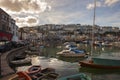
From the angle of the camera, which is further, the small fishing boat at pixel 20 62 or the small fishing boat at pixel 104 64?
the small fishing boat at pixel 20 62

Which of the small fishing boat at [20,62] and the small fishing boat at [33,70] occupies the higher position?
the small fishing boat at [33,70]

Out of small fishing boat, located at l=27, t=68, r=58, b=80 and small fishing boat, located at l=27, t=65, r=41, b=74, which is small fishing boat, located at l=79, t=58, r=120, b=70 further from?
small fishing boat, located at l=27, t=65, r=41, b=74

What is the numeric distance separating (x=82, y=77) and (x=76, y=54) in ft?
115

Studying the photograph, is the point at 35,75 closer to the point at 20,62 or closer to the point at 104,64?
the point at 104,64

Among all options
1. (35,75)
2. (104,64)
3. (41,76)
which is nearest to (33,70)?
(35,75)

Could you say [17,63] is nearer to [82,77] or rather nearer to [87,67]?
[87,67]

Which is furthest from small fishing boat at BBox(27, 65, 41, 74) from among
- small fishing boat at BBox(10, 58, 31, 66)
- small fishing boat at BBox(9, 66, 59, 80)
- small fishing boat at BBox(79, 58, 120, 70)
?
small fishing boat at BBox(10, 58, 31, 66)

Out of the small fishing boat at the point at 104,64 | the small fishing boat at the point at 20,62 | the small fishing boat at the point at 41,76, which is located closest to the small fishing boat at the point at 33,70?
the small fishing boat at the point at 41,76

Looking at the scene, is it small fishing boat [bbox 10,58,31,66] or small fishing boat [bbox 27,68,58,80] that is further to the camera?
small fishing boat [bbox 10,58,31,66]

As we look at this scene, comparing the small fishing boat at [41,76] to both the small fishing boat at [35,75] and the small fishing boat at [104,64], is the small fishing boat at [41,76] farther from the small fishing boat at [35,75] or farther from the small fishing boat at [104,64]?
the small fishing boat at [104,64]

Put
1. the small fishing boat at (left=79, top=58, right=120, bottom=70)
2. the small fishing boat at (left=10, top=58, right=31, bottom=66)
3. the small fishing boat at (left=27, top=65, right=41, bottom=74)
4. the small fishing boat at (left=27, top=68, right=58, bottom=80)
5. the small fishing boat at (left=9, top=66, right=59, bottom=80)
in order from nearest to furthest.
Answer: the small fishing boat at (left=9, top=66, right=59, bottom=80), the small fishing boat at (left=27, top=68, right=58, bottom=80), the small fishing boat at (left=27, top=65, right=41, bottom=74), the small fishing boat at (left=79, top=58, right=120, bottom=70), the small fishing boat at (left=10, top=58, right=31, bottom=66)

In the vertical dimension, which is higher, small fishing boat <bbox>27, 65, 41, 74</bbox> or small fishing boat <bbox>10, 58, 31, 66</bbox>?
small fishing boat <bbox>27, 65, 41, 74</bbox>

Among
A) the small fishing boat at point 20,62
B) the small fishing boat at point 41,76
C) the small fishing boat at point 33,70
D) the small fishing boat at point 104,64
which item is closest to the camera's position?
the small fishing boat at point 41,76

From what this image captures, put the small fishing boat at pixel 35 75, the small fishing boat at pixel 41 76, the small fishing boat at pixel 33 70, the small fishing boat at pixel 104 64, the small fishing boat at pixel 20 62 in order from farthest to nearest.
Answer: the small fishing boat at pixel 20 62
the small fishing boat at pixel 104 64
the small fishing boat at pixel 33 70
the small fishing boat at pixel 41 76
the small fishing boat at pixel 35 75
